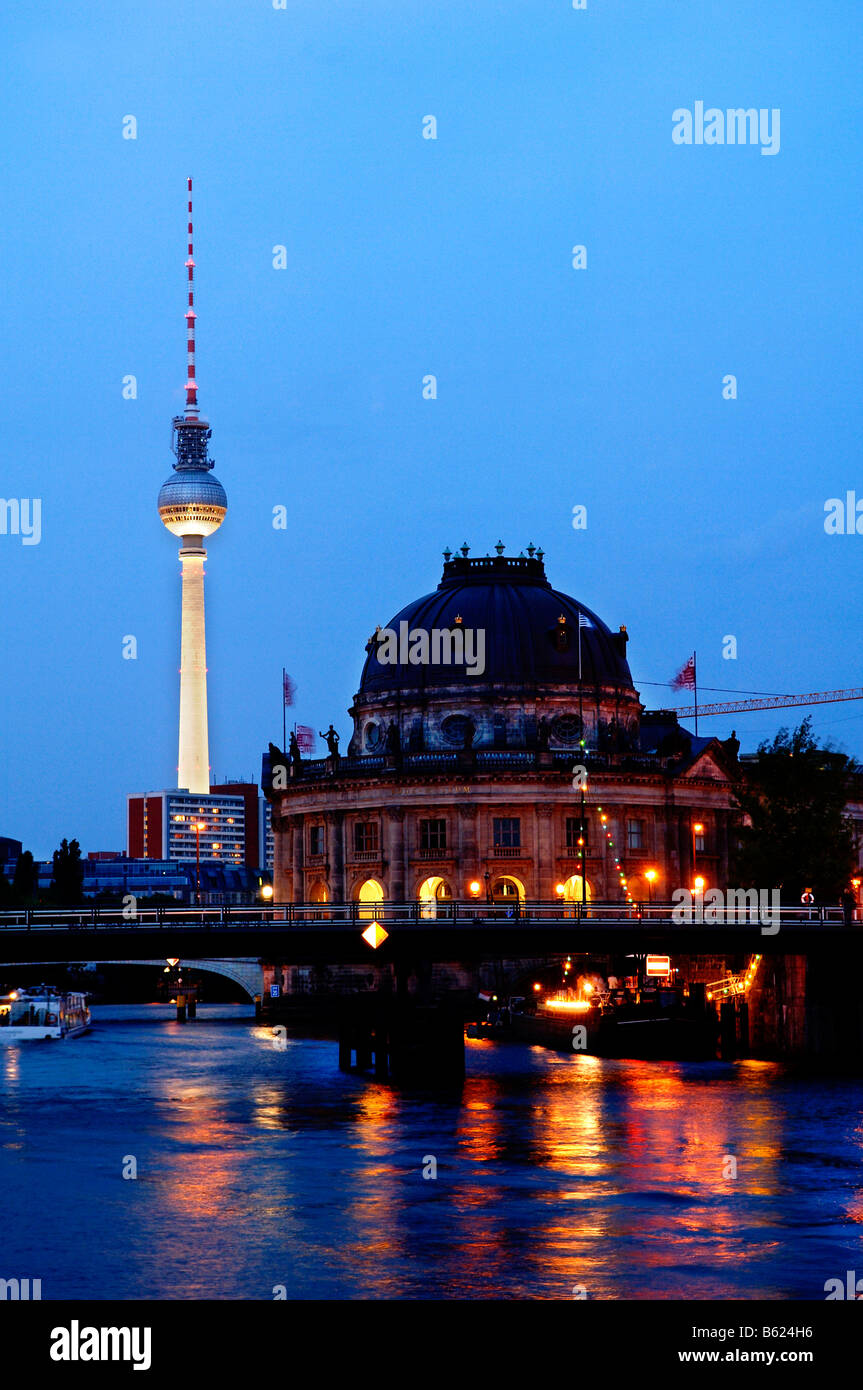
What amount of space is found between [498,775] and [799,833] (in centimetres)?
3259

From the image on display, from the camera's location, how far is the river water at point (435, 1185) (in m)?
47.4

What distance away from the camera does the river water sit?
4738 cm

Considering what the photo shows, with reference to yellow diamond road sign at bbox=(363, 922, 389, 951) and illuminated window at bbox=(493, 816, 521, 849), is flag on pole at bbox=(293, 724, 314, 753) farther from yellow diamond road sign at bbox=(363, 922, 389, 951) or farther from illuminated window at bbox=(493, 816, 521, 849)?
yellow diamond road sign at bbox=(363, 922, 389, 951)

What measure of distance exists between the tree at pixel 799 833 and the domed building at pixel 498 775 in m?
22.5

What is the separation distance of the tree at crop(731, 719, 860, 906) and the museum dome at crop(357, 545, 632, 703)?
36837mm

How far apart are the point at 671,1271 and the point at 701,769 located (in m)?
117

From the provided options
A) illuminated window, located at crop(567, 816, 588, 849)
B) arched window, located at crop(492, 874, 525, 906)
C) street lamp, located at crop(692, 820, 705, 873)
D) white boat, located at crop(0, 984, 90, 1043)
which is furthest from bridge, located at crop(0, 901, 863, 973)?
street lamp, located at crop(692, 820, 705, 873)

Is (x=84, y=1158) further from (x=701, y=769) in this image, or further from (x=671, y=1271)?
(x=701, y=769)

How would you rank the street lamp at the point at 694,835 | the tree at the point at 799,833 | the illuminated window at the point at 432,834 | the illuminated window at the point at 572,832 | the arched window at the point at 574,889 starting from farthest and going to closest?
the street lamp at the point at 694,835 < the illuminated window at the point at 432,834 < the illuminated window at the point at 572,832 < the arched window at the point at 574,889 < the tree at the point at 799,833

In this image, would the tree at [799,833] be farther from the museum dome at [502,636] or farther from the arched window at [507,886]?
the museum dome at [502,636]

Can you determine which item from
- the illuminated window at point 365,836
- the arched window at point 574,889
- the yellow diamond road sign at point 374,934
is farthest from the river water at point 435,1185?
the illuminated window at point 365,836

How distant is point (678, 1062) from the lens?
106m

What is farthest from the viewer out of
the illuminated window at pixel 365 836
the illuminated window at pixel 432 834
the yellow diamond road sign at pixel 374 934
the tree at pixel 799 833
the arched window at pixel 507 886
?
the illuminated window at pixel 365 836
